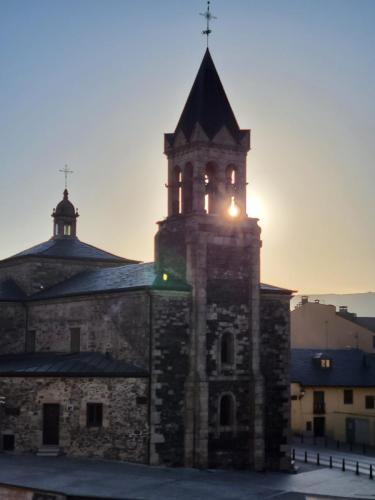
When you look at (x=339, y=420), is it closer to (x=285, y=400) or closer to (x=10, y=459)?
(x=285, y=400)

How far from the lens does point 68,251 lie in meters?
48.2

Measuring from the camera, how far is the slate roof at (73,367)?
115ft

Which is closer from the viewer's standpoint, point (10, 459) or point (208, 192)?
point (10, 459)

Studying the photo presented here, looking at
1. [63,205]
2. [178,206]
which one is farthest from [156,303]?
[63,205]

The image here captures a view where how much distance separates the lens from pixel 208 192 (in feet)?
124

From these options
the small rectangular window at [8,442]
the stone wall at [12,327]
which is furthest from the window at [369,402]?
the small rectangular window at [8,442]

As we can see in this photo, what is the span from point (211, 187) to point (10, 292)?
15.5 metres

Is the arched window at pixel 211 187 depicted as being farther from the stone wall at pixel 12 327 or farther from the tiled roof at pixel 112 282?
the stone wall at pixel 12 327

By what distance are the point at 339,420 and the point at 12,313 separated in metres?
29.6

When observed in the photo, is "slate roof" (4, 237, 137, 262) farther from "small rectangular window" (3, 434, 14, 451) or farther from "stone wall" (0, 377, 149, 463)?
"small rectangular window" (3, 434, 14, 451)

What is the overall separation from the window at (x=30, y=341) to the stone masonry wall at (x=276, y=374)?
13.8 metres

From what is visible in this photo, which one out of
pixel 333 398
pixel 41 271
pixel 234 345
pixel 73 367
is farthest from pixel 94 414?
pixel 333 398

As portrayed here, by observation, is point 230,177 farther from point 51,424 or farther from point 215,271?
point 51,424

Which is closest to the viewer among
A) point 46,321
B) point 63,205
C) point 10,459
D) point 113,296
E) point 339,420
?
point 10,459
